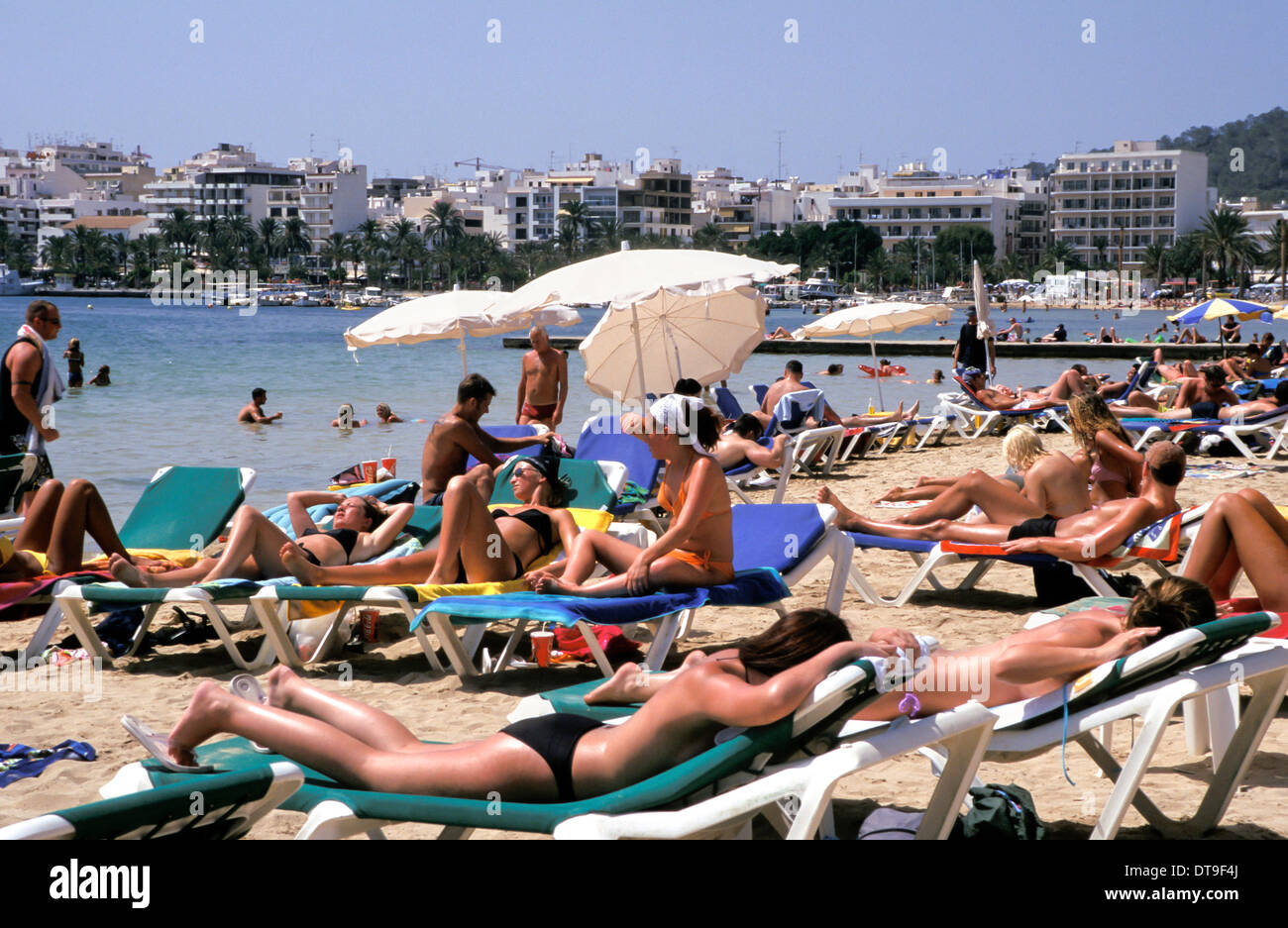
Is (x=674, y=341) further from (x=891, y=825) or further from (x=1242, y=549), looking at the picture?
(x=891, y=825)

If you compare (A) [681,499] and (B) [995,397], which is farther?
(B) [995,397]

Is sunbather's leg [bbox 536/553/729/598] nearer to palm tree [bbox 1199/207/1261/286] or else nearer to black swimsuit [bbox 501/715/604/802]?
black swimsuit [bbox 501/715/604/802]

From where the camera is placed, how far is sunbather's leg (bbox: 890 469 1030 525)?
21.3 feet

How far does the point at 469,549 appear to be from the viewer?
534 cm

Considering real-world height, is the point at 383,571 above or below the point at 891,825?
above

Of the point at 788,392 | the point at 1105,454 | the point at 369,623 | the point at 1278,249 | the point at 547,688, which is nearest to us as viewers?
the point at 547,688

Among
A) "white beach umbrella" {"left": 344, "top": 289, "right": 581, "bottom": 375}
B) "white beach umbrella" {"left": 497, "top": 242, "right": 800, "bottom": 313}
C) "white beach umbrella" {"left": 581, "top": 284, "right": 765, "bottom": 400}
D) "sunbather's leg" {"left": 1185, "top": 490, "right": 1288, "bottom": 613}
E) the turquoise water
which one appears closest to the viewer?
"sunbather's leg" {"left": 1185, "top": 490, "right": 1288, "bottom": 613}

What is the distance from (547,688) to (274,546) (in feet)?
4.97

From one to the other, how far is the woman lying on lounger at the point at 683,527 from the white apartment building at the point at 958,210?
12094 centimetres

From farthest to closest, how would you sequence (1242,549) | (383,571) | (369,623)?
(369,623)
(383,571)
(1242,549)

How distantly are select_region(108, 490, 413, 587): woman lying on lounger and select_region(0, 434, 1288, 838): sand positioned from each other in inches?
15.4

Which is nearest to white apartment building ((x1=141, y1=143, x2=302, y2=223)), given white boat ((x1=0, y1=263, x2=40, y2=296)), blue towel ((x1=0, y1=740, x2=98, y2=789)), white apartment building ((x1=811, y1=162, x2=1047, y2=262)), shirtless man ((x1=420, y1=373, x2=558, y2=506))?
white boat ((x1=0, y1=263, x2=40, y2=296))

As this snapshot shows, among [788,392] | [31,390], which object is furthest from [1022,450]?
[788,392]
